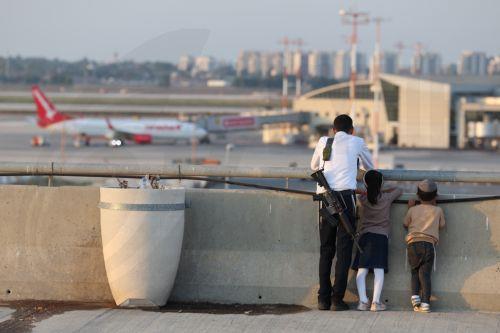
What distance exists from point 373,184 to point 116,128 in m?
99.8

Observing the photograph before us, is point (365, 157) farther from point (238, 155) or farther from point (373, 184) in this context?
point (238, 155)

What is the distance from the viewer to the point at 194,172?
9789 mm

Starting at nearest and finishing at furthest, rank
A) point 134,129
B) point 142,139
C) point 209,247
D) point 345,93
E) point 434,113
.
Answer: point 209,247
point 142,139
point 434,113
point 134,129
point 345,93

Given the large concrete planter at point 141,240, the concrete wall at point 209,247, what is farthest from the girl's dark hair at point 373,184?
the large concrete planter at point 141,240

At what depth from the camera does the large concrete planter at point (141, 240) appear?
9234 mm

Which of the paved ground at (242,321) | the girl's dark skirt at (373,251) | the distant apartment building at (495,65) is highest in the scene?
the distant apartment building at (495,65)

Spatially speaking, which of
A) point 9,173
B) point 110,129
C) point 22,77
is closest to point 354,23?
point 110,129

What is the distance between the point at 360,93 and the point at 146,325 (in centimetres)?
11149

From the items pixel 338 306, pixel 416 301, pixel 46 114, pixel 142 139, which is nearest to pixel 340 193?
pixel 338 306

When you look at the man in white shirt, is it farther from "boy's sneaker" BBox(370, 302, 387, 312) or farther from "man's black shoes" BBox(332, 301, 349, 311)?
"boy's sneaker" BBox(370, 302, 387, 312)

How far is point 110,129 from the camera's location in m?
109

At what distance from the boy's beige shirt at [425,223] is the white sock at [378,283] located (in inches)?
14.3

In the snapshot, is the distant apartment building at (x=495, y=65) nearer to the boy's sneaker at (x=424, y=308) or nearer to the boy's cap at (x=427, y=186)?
the boy's cap at (x=427, y=186)

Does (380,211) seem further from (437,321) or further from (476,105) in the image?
(476,105)
